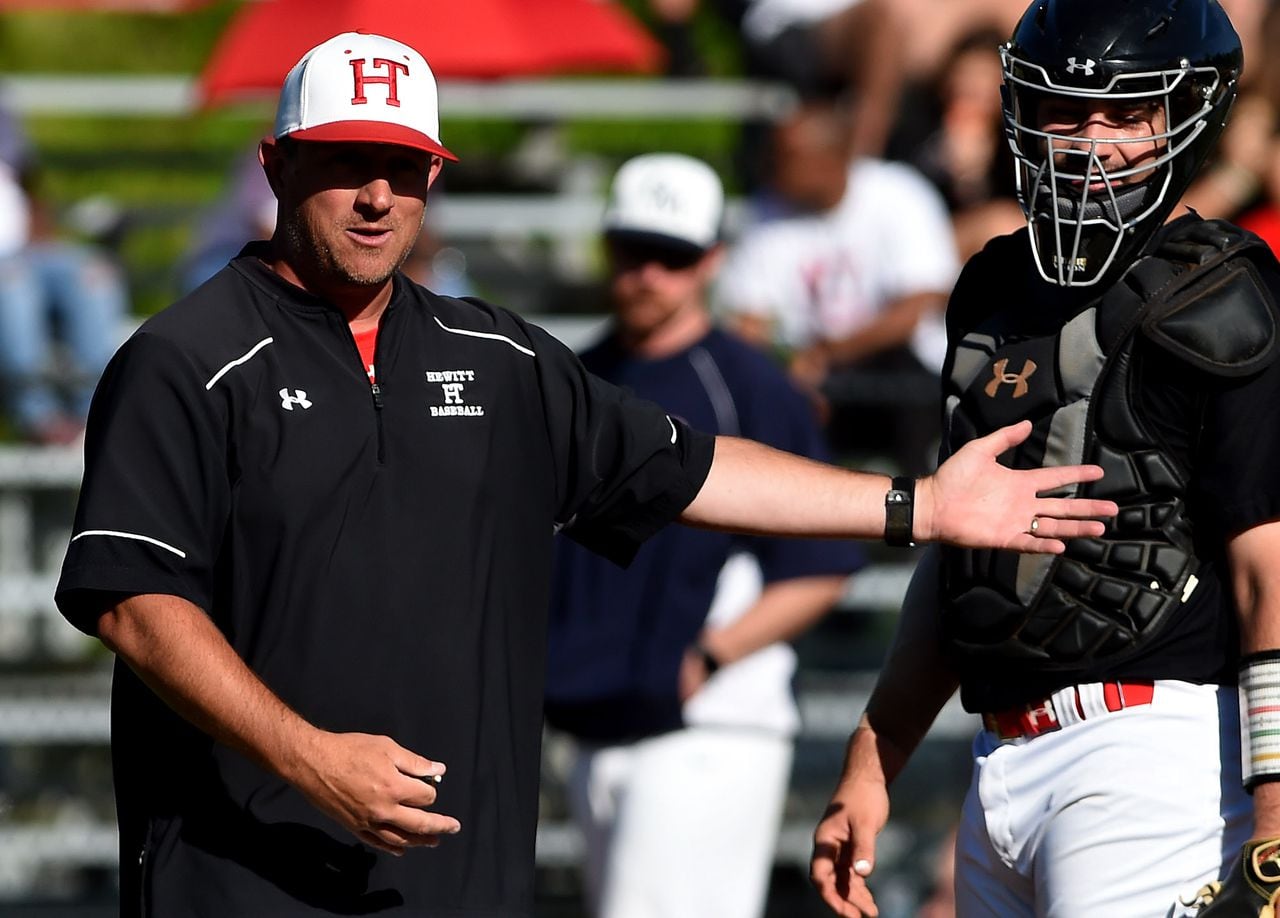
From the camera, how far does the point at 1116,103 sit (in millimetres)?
3375

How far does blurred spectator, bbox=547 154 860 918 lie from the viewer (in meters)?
5.94

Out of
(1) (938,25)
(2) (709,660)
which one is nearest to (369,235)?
(2) (709,660)

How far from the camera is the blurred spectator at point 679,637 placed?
5938 mm

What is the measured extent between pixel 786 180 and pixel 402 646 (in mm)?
4919

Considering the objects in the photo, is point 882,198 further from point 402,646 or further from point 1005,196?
point 402,646

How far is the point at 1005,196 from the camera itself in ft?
25.1

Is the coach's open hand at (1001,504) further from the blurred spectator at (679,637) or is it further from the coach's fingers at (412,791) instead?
the blurred spectator at (679,637)

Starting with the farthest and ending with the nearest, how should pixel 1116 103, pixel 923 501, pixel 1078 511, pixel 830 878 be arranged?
pixel 830 878 < pixel 923 501 < pixel 1116 103 < pixel 1078 511

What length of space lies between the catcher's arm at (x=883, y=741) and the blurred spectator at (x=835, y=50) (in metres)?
4.57

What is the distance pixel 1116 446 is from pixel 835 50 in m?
5.93

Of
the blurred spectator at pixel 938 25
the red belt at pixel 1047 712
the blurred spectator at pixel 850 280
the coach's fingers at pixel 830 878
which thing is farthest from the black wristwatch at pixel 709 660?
the blurred spectator at pixel 938 25

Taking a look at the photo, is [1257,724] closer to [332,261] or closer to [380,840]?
[380,840]

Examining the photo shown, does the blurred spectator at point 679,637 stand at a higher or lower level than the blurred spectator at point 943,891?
higher

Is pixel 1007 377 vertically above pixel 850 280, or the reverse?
pixel 850 280
